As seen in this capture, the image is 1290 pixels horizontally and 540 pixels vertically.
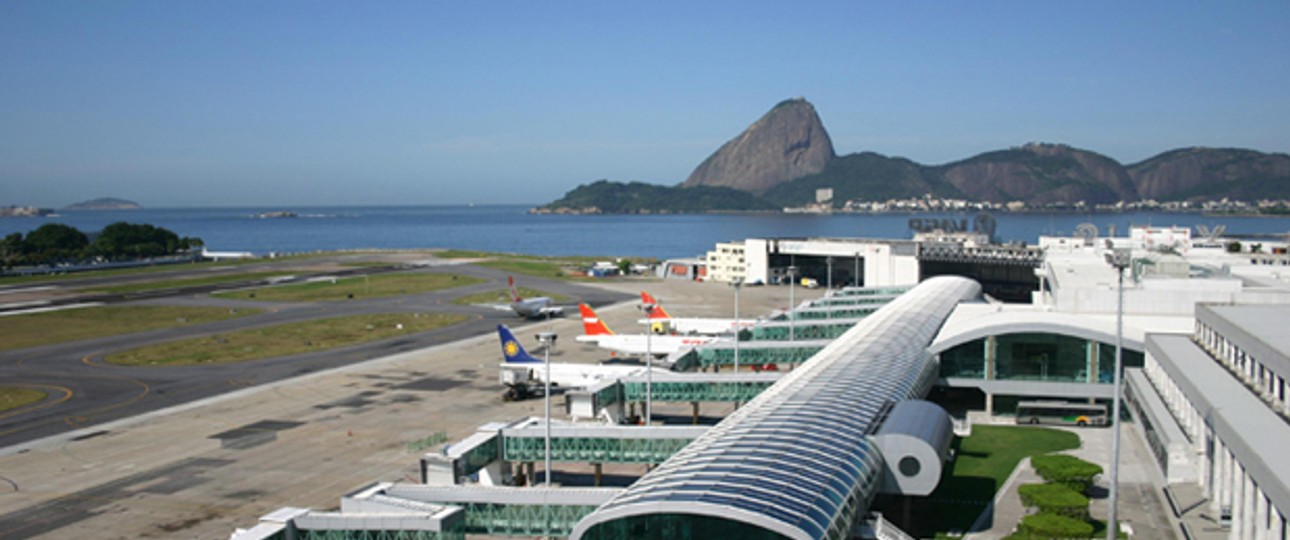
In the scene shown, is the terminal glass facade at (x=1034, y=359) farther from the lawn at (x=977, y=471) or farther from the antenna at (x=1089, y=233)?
the antenna at (x=1089, y=233)

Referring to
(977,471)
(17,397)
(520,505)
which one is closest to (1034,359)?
(977,471)

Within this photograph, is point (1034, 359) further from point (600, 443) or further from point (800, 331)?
point (600, 443)

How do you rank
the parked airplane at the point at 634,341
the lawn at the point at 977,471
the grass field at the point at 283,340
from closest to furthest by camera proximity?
the lawn at the point at 977,471 < the parked airplane at the point at 634,341 < the grass field at the point at 283,340

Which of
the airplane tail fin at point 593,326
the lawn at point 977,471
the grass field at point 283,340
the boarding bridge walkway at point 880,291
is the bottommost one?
the lawn at point 977,471

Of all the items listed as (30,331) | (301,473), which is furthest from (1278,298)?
(30,331)


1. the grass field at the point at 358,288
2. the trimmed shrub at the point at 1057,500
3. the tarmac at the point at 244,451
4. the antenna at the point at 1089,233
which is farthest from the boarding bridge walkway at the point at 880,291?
the grass field at the point at 358,288

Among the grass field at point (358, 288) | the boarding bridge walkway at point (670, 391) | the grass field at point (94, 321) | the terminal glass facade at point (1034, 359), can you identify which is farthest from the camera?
the grass field at point (358, 288)

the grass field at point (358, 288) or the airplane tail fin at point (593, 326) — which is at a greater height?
the airplane tail fin at point (593, 326)

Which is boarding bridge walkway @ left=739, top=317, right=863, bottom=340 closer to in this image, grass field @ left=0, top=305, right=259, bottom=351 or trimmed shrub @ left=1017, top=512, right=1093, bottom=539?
trimmed shrub @ left=1017, top=512, right=1093, bottom=539

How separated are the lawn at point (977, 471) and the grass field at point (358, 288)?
10724cm

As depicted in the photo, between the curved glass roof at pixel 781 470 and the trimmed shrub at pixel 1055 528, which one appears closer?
the curved glass roof at pixel 781 470

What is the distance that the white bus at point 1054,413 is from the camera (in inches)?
2485

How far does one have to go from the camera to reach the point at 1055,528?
3762 cm

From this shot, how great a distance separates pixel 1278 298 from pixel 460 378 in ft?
209
